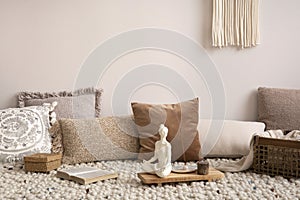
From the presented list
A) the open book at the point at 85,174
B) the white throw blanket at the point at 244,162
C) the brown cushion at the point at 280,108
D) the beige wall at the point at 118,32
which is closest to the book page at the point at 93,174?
the open book at the point at 85,174

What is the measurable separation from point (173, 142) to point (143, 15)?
3.41 ft

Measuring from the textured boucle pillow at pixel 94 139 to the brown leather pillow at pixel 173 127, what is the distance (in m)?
0.09

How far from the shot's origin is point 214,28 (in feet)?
11.3

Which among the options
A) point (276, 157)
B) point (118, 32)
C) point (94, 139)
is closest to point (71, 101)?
point (94, 139)

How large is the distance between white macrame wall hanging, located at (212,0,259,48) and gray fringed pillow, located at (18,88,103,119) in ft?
3.29

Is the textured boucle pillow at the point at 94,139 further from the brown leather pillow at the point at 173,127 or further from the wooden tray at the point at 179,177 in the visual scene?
the wooden tray at the point at 179,177

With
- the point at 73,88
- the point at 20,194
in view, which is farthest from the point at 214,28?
the point at 20,194

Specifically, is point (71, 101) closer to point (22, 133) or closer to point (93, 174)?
point (22, 133)

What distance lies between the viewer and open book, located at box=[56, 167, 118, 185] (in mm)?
2510

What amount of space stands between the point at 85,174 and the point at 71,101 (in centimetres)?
86

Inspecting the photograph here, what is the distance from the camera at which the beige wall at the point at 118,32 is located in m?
3.36

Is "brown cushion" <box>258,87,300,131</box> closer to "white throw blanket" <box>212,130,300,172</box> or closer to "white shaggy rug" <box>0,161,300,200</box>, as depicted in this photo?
"white throw blanket" <box>212,130,300,172</box>

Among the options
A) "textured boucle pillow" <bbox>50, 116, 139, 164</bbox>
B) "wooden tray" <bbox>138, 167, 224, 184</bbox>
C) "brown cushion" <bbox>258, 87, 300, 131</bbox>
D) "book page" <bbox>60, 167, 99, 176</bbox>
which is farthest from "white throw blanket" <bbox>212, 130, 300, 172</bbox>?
"book page" <bbox>60, 167, 99, 176</bbox>

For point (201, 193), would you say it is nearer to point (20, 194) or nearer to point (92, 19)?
point (20, 194)
